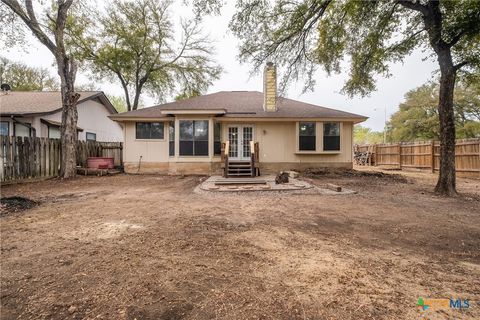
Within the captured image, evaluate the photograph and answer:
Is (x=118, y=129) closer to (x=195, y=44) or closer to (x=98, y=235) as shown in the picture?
(x=195, y=44)

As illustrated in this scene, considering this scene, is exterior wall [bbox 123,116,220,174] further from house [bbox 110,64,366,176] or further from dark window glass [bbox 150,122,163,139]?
dark window glass [bbox 150,122,163,139]

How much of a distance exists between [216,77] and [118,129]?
34.1ft

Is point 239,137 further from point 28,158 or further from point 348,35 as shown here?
point 28,158

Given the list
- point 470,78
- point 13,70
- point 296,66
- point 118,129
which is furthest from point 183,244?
point 13,70

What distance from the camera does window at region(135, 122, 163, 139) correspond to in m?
12.1

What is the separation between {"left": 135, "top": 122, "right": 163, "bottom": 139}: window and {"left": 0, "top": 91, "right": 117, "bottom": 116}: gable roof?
4793mm

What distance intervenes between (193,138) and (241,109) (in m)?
3.15

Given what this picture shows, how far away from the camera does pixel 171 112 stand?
10969 millimetres

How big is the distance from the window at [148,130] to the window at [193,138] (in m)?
1.57

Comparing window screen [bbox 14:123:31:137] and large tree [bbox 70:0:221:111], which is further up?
large tree [bbox 70:0:221:111]

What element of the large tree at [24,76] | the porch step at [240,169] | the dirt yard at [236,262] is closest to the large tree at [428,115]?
the porch step at [240,169]

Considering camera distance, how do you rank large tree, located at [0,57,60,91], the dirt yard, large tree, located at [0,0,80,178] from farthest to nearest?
large tree, located at [0,57,60,91]
large tree, located at [0,0,80,178]
the dirt yard

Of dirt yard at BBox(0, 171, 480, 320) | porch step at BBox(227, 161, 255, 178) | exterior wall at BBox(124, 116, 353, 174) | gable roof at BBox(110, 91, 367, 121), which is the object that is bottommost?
dirt yard at BBox(0, 171, 480, 320)

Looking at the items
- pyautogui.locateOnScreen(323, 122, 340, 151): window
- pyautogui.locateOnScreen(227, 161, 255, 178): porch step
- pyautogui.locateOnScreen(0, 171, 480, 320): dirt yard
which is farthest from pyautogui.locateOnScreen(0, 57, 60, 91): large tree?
pyautogui.locateOnScreen(323, 122, 340, 151): window
